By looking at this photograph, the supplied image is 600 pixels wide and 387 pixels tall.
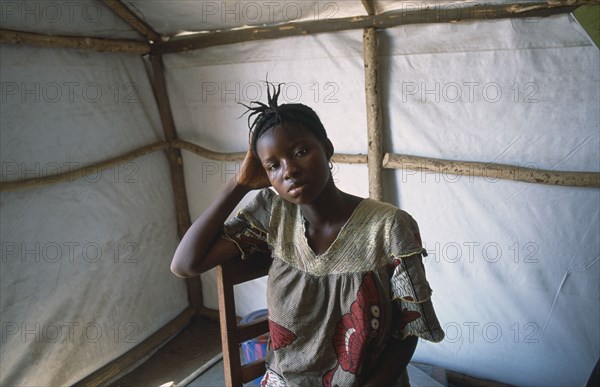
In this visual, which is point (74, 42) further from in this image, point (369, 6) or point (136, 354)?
point (136, 354)

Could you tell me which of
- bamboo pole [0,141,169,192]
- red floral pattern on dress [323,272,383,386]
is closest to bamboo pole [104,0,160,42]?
bamboo pole [0,141,169,192]

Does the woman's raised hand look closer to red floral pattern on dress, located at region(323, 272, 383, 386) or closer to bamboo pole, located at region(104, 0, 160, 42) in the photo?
red floral pattern on dress, located at region(323, 272, 383, 386)

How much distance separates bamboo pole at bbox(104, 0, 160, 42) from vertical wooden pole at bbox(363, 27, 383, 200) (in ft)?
4.62

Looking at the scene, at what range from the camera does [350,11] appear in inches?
86.7

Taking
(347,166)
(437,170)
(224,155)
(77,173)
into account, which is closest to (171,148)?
(224,155)

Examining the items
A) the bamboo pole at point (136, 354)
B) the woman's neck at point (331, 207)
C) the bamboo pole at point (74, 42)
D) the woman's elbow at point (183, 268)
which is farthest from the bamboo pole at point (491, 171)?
the bamboo pole at point (136, 354)

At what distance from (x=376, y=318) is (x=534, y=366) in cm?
158

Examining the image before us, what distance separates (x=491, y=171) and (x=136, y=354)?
8.02 feet

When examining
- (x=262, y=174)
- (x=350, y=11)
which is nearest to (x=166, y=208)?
(x=350, y=11)

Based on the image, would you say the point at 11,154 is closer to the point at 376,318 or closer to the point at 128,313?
the point at 128,313

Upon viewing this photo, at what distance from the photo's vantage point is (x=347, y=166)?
2453 mm

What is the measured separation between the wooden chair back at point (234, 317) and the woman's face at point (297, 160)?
14.7 inches

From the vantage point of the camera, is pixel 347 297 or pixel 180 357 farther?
pixel 180 357

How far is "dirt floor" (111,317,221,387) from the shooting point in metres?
2.94
